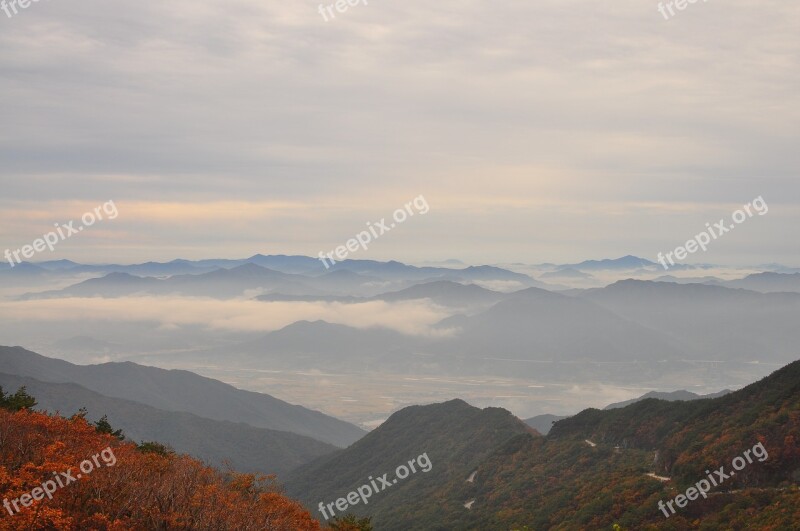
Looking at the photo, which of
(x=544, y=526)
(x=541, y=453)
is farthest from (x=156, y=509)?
(x=541, y=453)

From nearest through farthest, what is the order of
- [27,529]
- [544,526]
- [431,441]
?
[27,529]
[544,526]
[431,441]

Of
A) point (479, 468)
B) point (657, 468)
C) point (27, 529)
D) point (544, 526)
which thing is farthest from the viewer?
point (479, 468)

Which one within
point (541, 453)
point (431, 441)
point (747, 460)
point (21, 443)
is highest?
point (21, 443)

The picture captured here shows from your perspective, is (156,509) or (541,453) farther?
(541,453)

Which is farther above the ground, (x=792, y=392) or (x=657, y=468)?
(x=792, y=392)

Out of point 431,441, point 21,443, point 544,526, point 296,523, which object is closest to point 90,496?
point 21,443

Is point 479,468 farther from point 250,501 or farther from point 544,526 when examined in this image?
point 250,501
